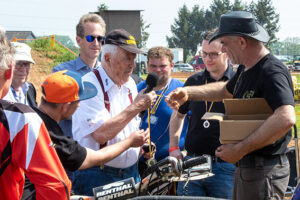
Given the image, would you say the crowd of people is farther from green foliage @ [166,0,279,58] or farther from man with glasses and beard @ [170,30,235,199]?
green foliage @ [166,0,279,58]

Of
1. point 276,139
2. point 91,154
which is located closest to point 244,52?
point 276,139

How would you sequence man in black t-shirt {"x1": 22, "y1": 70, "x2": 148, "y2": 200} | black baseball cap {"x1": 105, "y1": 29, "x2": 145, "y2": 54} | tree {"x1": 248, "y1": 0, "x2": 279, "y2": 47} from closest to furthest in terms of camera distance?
man in black t-shirt {"x1": 22, "y1": 70, "x2": 148, "y2": 200} → black baseball cap {"x1": 105, "y1": 29, "x2": 145, "y2": 54} → tree {"x1": 248, "y1": 0, "x2": 279, "y2": 47}

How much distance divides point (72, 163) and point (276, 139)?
1.48 metres

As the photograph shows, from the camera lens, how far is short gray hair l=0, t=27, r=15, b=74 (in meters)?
2.08

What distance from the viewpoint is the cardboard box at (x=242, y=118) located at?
2.97 metres

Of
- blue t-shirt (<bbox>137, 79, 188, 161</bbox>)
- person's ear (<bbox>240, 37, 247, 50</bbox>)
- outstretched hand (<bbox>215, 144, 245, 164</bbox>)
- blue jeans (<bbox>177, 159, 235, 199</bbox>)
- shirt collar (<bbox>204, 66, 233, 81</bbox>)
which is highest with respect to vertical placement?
person's ear (<bbox>240, 37, 247, 50</bbox>)

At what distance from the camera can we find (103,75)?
12.2 feet

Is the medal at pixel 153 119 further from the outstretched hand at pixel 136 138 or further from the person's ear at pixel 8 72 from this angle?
the person's ear at pixel 8 72

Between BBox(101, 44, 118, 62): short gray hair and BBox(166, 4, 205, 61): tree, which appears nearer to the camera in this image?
BBox(101, 44, 118, 62): short gray hair

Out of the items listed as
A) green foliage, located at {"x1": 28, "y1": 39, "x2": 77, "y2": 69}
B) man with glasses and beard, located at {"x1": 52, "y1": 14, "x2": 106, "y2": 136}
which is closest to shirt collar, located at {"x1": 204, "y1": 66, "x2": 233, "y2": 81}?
man with glasses and beard, located at {"x1": 52, "y1": 14, "x2": 106, "y2": 136}

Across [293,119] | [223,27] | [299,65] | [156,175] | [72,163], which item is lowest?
[299,65]

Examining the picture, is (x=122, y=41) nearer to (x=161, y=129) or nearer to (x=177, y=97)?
(x=177, y=97)

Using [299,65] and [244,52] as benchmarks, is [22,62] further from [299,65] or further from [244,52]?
[299,65]

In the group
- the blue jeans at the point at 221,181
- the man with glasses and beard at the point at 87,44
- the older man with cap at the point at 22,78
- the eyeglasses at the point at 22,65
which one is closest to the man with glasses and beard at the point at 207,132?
the blue jeans at the point at 221,181
